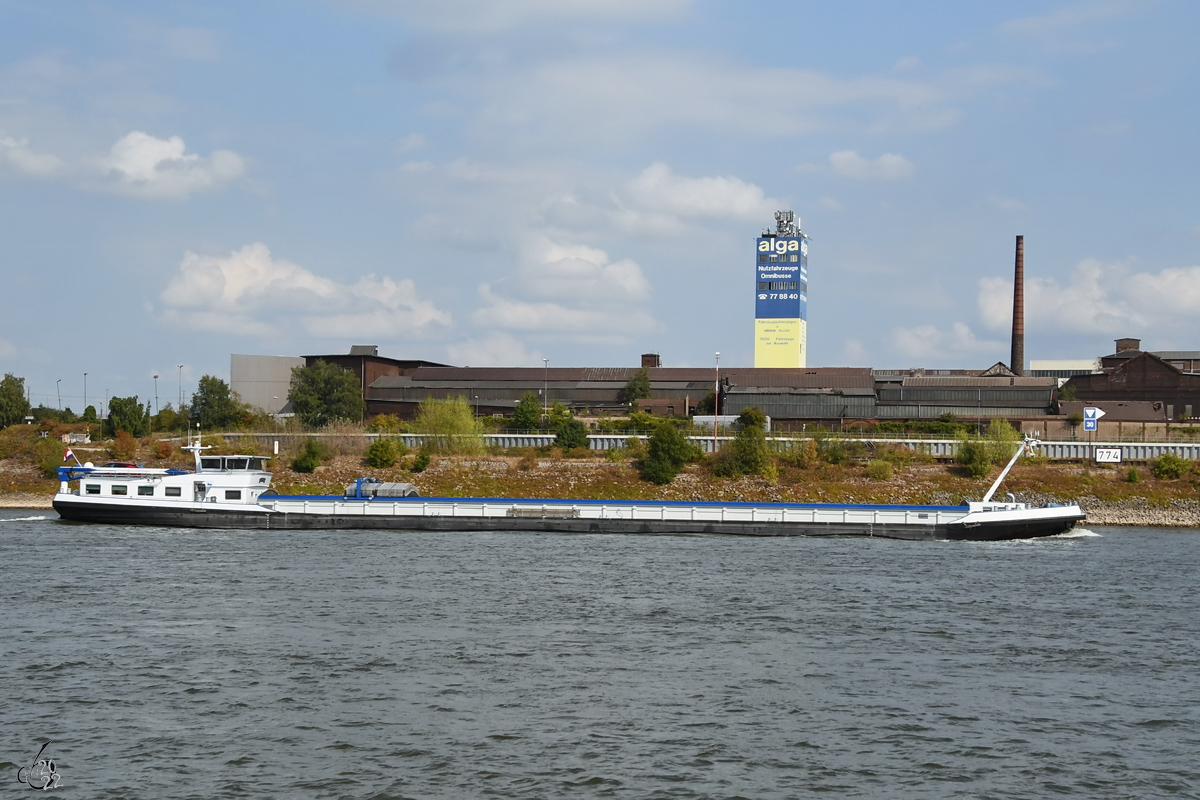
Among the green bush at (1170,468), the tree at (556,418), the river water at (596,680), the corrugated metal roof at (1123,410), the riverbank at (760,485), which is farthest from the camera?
the corrugated metal roof at (1123,410)

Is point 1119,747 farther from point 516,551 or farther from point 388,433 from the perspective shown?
point 388,433

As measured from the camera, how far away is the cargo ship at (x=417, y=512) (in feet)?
232

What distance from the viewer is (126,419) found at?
121938 mm

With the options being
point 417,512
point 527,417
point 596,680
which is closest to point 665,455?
point 527,417

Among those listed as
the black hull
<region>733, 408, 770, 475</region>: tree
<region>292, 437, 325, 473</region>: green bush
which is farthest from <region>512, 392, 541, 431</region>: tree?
the black hull

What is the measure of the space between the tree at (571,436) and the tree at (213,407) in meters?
45.5

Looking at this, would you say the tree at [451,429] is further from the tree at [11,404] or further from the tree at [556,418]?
the tree at [11,404]

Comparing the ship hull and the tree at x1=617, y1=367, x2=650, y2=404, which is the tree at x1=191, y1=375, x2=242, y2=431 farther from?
the ship hull

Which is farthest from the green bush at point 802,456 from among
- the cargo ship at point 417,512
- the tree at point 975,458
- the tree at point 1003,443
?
the cargo ship at point 417,512

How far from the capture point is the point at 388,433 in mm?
115375

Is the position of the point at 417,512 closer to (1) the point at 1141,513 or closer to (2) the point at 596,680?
(2) the point at 596,680

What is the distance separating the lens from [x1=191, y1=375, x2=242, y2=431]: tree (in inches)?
5143

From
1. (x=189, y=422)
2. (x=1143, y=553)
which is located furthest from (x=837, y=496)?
(x=189, y=422)

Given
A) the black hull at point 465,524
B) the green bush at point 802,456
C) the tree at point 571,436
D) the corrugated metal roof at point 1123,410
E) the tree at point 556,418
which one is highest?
the corrugated metal roof at point 1123,410
